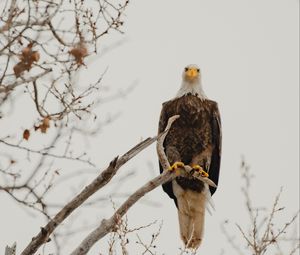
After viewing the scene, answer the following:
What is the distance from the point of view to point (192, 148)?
7543 mm

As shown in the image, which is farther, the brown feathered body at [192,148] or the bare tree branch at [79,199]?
the brown feathered body at [192,148]

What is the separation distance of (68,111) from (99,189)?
55 cm

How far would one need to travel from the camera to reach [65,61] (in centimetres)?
449

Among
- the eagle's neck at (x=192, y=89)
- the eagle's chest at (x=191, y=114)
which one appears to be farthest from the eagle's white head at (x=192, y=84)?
the eagle's chest at (x=191, y=114)

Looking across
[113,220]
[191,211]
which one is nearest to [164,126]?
[191,211]

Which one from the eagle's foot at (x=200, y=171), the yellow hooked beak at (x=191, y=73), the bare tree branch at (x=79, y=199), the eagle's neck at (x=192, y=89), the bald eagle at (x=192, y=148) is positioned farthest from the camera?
the yellow hooked beak at (x=191, y=73)

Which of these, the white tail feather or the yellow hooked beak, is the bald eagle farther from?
the yellow hooked beak

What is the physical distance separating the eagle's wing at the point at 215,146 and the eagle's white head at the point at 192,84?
0.87 ft

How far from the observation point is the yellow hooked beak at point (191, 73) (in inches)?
317

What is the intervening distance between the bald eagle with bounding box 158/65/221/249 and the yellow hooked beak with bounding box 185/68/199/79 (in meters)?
0.20

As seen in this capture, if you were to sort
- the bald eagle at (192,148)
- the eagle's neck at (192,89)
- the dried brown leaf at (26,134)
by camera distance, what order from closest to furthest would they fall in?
the dried brown leaf at (26,134) → the bald eagle at (192,148) → the eagle's neck at (192,89)

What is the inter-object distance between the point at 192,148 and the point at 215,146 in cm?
35

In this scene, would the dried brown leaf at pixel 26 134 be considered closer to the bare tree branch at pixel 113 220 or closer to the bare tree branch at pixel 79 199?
the bare tree branch at pixel 79 199

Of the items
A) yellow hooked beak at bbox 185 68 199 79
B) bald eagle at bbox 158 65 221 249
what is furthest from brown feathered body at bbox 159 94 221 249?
yellow hooked beak at bbox 185 68 199 79
